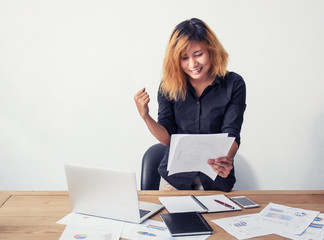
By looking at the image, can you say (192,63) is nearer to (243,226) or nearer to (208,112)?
(208,112)

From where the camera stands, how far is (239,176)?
275 centimetres

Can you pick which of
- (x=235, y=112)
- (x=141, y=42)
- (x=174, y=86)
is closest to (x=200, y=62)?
(x=174, y=86)

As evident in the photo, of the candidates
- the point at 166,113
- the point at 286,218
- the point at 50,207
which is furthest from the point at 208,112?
the point at 50,207

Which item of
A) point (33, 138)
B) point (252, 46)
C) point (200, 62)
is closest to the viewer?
point (200, 62)

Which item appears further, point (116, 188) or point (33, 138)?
point (33, 138)

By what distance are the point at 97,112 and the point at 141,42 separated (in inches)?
27.3

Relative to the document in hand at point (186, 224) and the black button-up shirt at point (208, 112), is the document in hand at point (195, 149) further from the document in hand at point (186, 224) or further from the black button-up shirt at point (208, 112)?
the black button-up shirt at point (208, 112)

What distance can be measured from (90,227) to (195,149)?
0.50 meters

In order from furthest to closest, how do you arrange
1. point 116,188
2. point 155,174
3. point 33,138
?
point 33,138 < point 155,174 < point 116,188

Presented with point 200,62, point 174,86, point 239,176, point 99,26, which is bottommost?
point 239,176

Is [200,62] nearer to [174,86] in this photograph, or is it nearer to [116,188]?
[174,86]

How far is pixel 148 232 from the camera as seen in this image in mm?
1134

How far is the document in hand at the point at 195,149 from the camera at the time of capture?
1.29 metres

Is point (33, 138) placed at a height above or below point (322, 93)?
below
